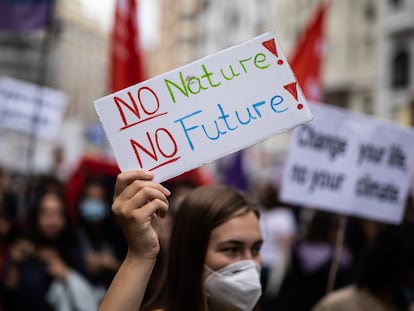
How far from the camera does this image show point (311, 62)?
7367 mm

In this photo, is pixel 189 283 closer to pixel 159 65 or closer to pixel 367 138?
pixel 367 138

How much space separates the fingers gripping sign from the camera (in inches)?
72.4

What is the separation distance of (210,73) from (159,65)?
321 feet

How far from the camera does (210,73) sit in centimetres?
212

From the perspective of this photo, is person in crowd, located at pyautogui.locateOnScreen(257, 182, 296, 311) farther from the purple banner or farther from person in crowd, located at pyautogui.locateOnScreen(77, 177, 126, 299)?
the purple banner

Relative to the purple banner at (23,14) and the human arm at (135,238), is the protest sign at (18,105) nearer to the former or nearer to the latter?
the purple banner at (23,14)

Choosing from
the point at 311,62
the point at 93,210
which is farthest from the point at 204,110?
the point at 311,62

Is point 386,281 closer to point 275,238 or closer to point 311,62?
point 275,238

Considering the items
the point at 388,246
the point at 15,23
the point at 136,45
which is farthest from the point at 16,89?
the point at 388,246

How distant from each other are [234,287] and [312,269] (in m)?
2.99

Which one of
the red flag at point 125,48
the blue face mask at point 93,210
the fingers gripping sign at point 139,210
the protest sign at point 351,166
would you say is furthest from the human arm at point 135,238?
the red flag at point 125,48

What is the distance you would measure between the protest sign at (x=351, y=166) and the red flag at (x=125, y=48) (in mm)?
2839

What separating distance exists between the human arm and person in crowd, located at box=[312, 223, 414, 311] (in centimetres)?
166

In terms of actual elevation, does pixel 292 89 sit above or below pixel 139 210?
above
